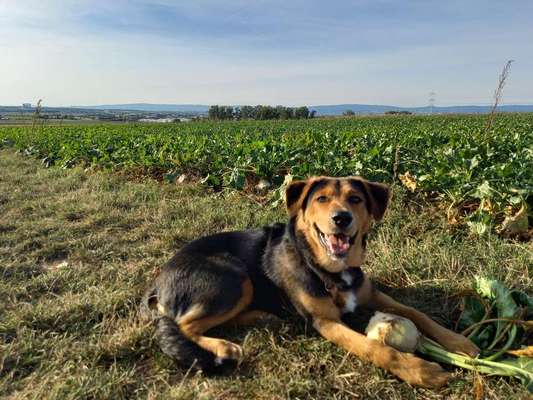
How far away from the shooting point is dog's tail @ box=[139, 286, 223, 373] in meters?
3.08

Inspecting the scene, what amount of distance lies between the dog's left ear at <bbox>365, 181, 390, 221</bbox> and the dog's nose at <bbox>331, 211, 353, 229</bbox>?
55cm

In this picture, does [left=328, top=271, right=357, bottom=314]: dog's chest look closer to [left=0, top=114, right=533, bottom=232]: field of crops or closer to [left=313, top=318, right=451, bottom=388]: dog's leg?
[left=313, top=318, right=451, bottom=388]: dog's leg

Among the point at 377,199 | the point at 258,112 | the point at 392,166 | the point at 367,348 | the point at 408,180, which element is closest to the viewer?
the point at 367,348

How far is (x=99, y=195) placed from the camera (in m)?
8.33

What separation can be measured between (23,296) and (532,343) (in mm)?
4454

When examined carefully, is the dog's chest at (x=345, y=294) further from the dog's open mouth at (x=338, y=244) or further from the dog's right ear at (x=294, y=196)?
the dog's right ear at (x=294, y=196)

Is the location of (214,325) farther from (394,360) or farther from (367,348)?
(394,360)

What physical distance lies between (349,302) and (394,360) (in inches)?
29.7

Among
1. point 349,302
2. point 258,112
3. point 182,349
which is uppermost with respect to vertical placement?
point 349,302

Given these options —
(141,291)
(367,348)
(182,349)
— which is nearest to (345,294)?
(367,348)

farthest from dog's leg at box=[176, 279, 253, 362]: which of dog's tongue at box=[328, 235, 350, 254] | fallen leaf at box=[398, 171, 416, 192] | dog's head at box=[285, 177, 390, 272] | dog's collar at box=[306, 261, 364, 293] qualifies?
fallen leaf at box=[398, 171, 416, 192]

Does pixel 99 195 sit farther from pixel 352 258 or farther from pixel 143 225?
pixel 352 258

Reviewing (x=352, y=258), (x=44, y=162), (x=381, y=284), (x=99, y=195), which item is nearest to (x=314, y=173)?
(x=381, y=284)

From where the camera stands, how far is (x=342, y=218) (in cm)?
341
